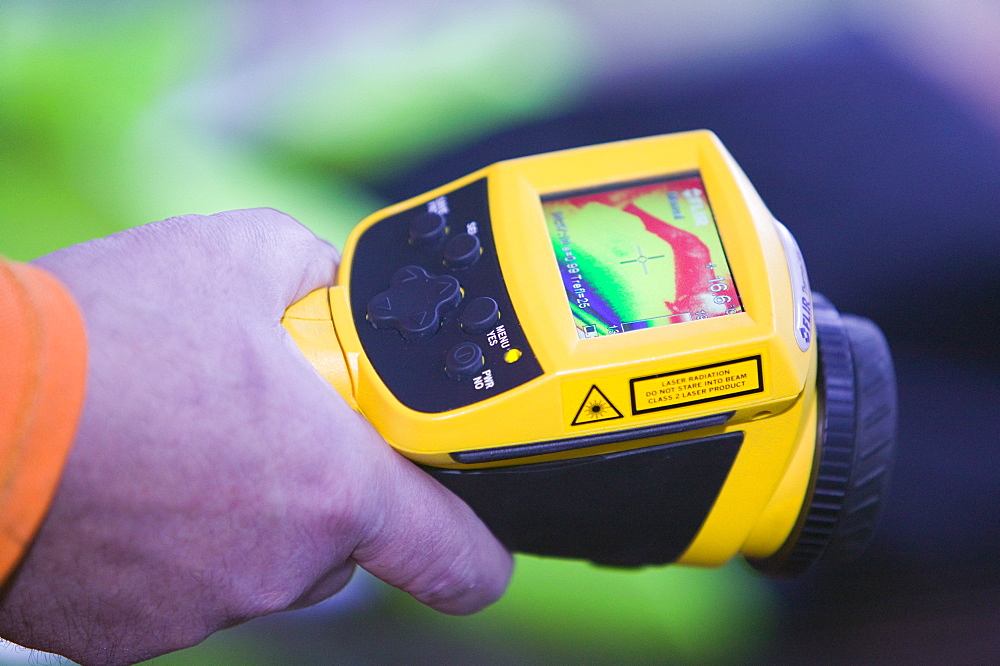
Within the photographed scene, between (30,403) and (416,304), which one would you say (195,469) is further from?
(416,304)

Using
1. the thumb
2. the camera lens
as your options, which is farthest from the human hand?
the camera lens

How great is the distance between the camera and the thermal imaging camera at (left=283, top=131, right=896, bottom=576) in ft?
1.93

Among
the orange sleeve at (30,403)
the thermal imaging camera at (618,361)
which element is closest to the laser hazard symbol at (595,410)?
the thermal imaging camera at (618,361)

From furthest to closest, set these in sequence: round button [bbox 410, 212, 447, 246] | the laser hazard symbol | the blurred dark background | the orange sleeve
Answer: the blurred dark background, round button [bbox 410, 212, 447, 246], the laser hazard symbol, the orange sleeve

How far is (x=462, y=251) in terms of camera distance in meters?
0.68

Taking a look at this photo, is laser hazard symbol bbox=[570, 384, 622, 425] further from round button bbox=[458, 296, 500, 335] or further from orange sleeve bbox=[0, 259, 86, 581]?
orange sleeve bbox=[0, 259, 86, 581]

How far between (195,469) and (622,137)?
0.97m

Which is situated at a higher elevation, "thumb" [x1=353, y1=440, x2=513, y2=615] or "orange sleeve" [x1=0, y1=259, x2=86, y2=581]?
"orange sleeve" [x1=0, y1=259, x2=86, y2=581]

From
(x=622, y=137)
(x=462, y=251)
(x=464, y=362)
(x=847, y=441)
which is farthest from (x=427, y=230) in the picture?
(x=622, y=137)

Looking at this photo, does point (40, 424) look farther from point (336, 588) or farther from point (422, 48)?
point (422, 48)

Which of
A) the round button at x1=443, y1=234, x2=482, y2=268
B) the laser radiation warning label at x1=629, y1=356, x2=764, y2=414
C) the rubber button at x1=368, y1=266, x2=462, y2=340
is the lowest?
the laser radiation warning label at x1=629, y1=356, x2=764, y2=414

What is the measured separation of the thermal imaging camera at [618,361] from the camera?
589mm

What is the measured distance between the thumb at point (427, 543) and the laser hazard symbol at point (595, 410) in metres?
0.14

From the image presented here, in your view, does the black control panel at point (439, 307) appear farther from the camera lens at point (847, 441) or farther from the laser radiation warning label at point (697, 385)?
the camera lens at point (847, 441)
